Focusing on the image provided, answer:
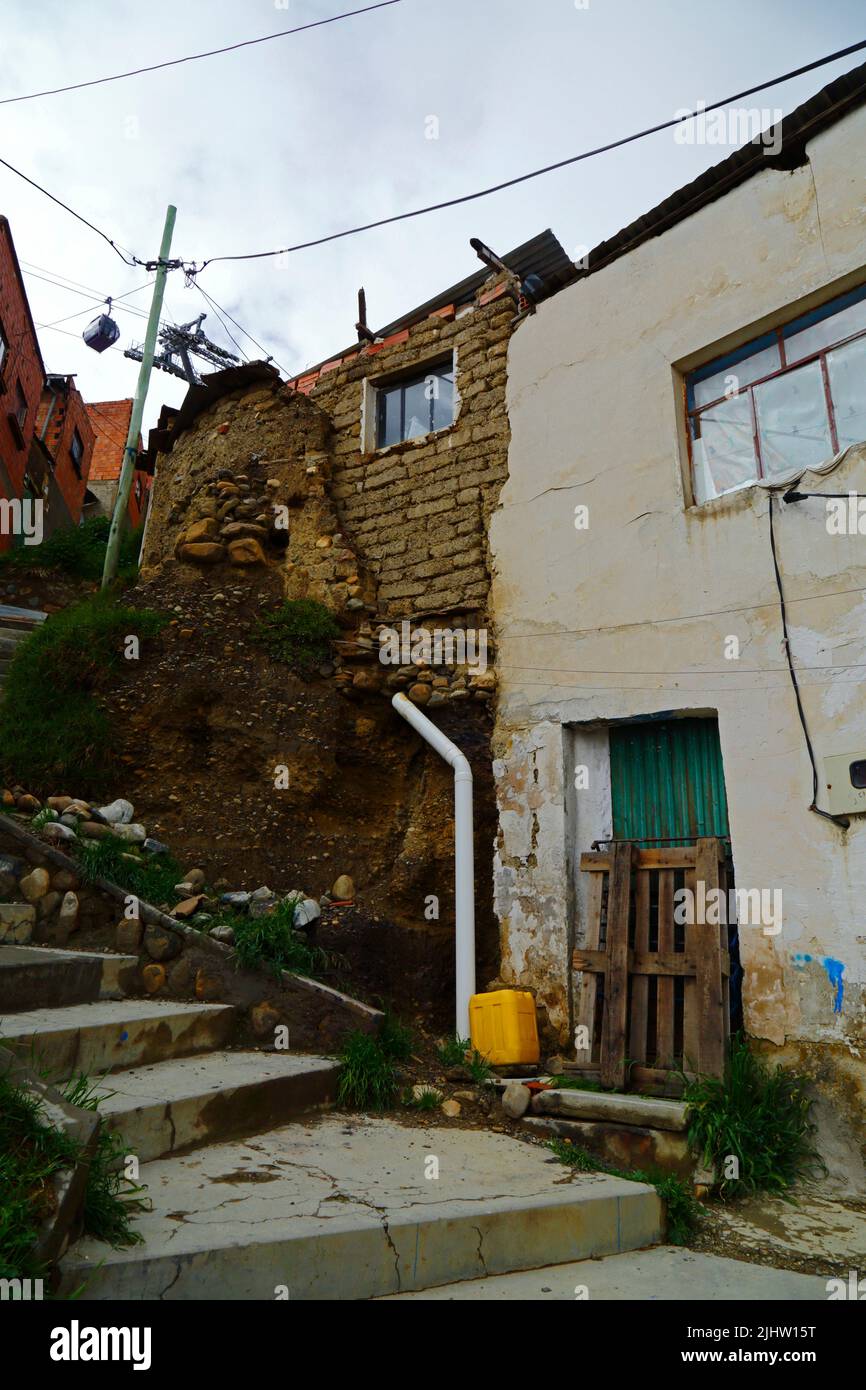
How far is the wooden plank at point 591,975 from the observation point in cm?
501

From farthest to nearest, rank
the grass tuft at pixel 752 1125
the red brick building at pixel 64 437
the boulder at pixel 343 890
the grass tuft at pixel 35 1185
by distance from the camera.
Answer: the red brick building at pixel 64 437 < the boulder at pixel 343 890 < the grass tuft at pixel 752 1125 < the grass tuft at pixel 35 1185

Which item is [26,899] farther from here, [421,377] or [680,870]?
[421,377]

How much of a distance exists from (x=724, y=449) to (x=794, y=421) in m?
0.48

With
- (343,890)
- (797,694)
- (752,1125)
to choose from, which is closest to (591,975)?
(752,1125)

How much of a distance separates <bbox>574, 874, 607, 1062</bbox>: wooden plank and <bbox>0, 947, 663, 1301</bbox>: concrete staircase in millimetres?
1195

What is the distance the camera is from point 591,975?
16.7 feet

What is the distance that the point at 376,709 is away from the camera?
684cm

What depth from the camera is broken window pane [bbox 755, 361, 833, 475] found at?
5.15m

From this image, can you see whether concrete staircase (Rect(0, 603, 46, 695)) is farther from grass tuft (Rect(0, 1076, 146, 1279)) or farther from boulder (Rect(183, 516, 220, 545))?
grass tuft (Rect(0, 1076, 146, 1279))

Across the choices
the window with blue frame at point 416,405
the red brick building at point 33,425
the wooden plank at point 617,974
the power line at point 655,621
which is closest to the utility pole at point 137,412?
the window with blue frame at point 416,405

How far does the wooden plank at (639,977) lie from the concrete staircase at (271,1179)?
1.07 meters

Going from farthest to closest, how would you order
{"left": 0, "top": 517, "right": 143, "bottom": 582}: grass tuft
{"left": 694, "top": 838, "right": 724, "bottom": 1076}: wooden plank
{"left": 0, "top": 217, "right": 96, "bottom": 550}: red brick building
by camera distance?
{"left": 0, "top": 217, "right": 96, "bottom": 550}: red brick building → {"left": 0, "top": 517, "right": 143, "bottom": 582}: grass tuft → {"left": 694, "top": 838, "right": 724, "bottom": 1076}: wooden plank

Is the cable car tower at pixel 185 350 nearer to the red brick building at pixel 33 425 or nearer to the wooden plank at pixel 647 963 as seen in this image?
the red brick building at pixel 33 425

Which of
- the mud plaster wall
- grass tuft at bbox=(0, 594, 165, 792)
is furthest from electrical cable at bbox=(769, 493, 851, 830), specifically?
grass tuft at bbox=(0, 594, 165, 792)
